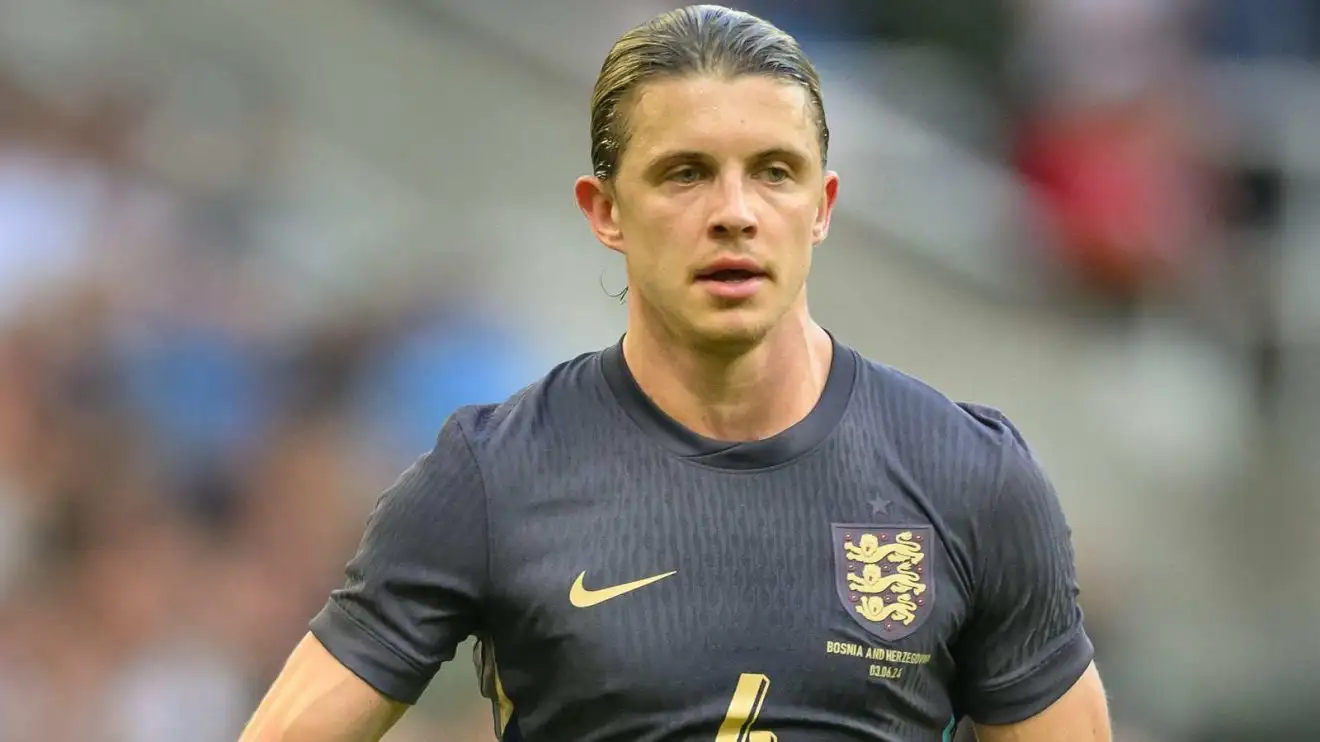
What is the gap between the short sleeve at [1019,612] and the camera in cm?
239

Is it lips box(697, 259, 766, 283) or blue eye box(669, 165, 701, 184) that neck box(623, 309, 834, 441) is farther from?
blue eye box(669, 165, 701, 184)

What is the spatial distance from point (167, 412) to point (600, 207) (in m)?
2.87

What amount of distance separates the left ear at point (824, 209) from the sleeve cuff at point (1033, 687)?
649mm

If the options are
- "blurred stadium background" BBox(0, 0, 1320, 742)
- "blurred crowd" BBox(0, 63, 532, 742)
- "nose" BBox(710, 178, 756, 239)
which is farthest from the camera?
"blurred stadium background" BBox(0, 0, 1320, 742)

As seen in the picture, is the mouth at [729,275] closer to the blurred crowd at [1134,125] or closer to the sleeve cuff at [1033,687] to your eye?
the sleeve cuff at [1033,687]

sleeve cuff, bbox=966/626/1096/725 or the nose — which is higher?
the nose

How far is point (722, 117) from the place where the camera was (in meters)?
2.33

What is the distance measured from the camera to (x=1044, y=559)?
2398mm

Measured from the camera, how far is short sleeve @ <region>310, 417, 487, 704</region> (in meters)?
2.35

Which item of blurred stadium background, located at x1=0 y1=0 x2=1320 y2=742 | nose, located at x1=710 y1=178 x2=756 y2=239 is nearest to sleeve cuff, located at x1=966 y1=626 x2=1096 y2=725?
nose, located at x1=710 y1=178 x2=756 y2=239

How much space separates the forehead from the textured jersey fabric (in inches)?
14.6

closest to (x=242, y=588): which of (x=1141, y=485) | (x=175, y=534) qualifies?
(x=175, y=534)

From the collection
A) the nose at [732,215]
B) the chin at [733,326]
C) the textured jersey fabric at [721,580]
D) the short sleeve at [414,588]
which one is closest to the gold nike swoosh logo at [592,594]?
the textured jersey fabric at [721,580]

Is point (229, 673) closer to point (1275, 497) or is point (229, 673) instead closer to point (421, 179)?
point (421, 179)
